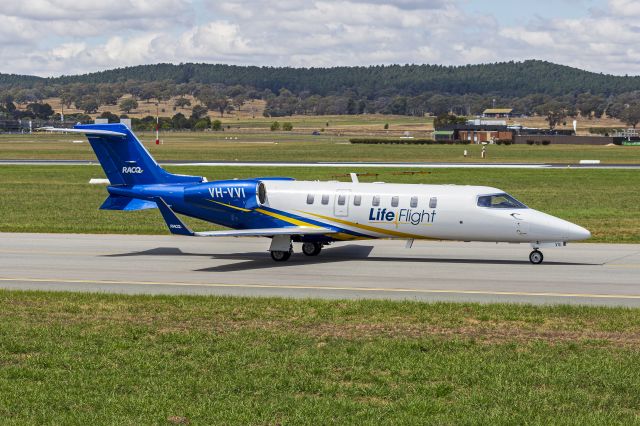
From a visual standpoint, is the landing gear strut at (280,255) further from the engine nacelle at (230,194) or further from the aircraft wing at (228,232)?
the engine nacelle at (230,194)

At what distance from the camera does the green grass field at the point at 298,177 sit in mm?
39031

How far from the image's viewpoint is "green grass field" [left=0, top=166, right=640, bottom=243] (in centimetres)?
3903

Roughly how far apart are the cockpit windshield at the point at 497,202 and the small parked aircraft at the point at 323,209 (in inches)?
1.2

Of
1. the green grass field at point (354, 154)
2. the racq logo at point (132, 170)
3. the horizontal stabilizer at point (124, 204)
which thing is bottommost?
the green grass field at point (354, 154)

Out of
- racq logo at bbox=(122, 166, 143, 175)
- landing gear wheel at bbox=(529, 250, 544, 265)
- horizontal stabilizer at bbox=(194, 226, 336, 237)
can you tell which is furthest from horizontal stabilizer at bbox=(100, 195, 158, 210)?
landing gear wheel at bbox=(529, 250, 544, 265)

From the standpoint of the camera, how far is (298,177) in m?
69.3

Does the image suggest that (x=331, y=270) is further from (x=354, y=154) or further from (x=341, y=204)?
(x=354, y=154)

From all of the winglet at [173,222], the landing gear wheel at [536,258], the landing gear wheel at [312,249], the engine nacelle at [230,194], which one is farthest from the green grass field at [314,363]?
the landing gear wheel at [312,249]

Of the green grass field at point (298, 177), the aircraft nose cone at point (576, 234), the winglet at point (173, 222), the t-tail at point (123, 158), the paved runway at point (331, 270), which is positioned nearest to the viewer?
the paved runway at point (331, 270)

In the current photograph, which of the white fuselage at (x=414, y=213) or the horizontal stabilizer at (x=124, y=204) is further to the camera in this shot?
the horizontal stabilizer at (x=124, y=204)

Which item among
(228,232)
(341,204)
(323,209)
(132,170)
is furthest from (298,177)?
(228,232)

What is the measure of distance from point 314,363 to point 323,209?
14243 millimetres

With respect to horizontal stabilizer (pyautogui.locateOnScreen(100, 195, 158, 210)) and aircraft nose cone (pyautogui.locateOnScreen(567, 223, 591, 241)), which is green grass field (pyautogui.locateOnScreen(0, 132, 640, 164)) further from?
aircraft nose cone (pyautogui.locateOnScreen(567, 223, 591, 241))

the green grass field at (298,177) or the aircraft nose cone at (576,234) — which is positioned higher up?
the aircraft nose cone at (576,234)
